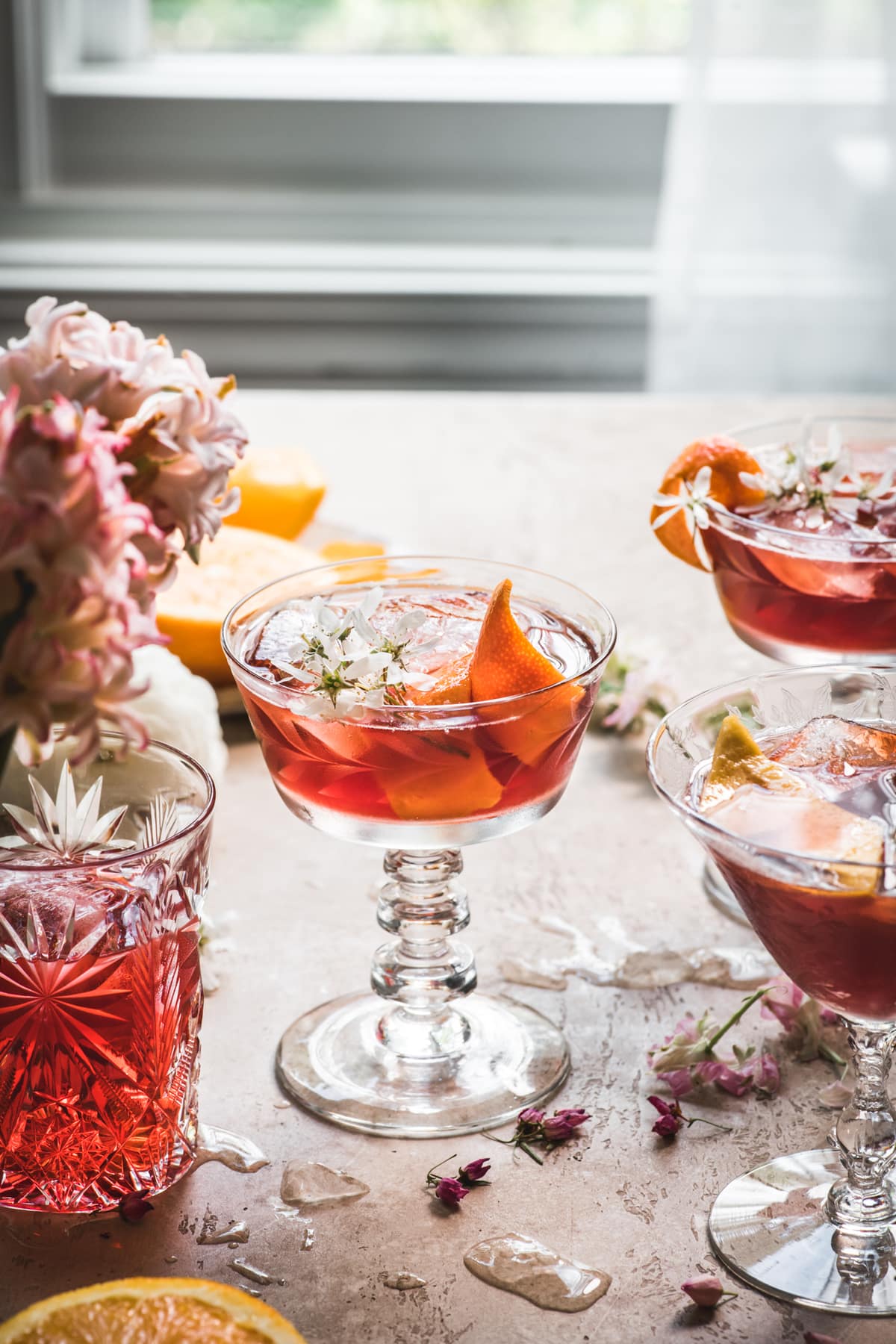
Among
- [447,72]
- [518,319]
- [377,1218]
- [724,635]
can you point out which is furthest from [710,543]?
[447,72]

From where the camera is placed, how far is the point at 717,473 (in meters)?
1.26

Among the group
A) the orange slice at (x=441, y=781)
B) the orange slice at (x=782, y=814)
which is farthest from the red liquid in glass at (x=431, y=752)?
the orange slice at (x=782, y=814)

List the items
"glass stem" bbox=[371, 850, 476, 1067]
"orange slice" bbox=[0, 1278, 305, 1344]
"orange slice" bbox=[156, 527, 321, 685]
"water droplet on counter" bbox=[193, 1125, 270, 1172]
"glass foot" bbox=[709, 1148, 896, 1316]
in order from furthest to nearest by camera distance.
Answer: "orange slice" bbox=[156, 527, 321, 685], "glass stem" bbox=[371, 850, 476, 1067], "water droplet on counter" bbox=[193, 1125, 270, 1172], "glass foot" bbox=[709, 1148, 896, 1316], "orange slice" bbox=[0, 1278, 305, 1344]

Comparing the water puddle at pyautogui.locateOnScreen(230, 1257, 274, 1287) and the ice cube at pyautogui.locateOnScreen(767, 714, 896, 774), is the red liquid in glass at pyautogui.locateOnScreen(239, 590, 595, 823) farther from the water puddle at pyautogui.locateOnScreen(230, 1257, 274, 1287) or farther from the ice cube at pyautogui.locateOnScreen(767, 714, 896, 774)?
the water puddle at pyautogui.locateOnScreen(230, 1257, 274, 1287)

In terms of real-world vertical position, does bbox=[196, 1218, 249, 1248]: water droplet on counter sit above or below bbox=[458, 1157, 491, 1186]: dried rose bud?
below

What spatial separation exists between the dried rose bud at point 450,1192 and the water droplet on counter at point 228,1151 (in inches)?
4.4

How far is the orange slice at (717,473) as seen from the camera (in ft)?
4.09

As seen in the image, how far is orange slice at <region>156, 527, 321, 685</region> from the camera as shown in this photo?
142 centimetres

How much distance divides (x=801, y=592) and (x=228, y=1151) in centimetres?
61

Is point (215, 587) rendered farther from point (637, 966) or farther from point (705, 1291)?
point (705, 1291)

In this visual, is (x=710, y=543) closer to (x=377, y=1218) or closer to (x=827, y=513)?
(x=827, y=513)

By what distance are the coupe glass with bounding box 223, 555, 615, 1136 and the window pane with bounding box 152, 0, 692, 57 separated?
2.68 metres

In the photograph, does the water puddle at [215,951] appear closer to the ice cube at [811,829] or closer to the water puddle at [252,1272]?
the water puddle at [252,1272]

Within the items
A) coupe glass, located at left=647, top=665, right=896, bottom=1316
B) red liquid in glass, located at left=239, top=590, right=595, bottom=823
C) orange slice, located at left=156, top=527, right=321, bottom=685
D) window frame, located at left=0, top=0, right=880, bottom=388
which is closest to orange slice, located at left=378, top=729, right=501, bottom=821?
red liquid in glass, located at left=239, top=590, right=595, bottom=823
